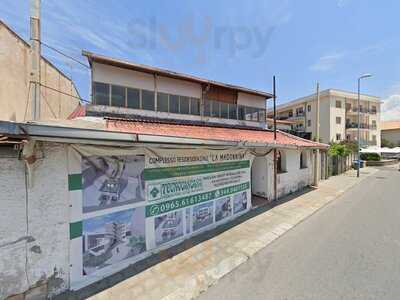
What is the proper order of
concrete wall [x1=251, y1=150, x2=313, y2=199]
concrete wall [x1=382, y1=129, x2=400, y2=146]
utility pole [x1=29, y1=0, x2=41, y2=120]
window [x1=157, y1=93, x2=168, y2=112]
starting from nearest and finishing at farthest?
1. utility pole [x1=29, y1=0, x2=41, y2=120]
2. concrete wall [x1=251, y1=150, x2=313, y2=199]
3. window [x1=157, y1=93, x2=168, y2=112]
4. concrete wall [x1=382, y1=129, x2=400, y2=146]

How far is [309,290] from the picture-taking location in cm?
411

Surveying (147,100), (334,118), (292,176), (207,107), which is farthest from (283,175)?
(334,118)

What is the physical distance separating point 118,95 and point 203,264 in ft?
26.7

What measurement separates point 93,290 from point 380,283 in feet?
17.1

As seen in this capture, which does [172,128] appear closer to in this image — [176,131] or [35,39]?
[176,131]

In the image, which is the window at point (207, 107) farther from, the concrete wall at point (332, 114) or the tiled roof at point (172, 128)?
the concrete wall at point (332, 114)

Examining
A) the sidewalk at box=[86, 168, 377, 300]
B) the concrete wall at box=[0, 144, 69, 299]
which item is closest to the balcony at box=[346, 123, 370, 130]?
the sidewalk at box=[86, 168, 377, 300]

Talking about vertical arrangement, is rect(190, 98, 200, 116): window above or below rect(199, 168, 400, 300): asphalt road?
above

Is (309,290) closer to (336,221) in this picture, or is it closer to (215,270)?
(215,270)

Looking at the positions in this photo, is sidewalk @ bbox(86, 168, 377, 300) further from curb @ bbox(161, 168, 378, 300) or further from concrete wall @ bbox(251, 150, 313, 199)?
concrete wall @ bbox(251, 150, 313, 199)

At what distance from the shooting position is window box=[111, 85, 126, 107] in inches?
402

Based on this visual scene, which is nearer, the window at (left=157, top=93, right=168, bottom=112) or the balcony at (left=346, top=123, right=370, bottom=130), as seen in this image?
the window at (left=157, top=93, right=168, bottom=112)

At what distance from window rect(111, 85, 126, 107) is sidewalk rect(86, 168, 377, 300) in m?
7.22

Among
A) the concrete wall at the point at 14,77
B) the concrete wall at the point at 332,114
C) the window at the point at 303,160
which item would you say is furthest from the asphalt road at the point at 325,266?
the concrete wall at the point at 332,114
